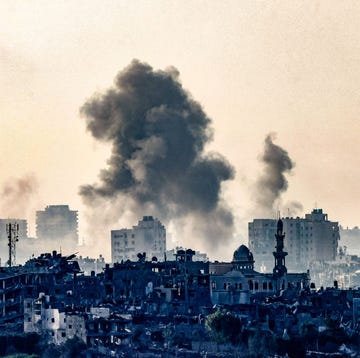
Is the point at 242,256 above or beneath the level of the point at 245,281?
above

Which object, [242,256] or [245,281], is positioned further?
[242,256]

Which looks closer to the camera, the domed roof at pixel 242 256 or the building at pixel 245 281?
the building at pixel 245 281

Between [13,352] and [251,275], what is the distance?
2565 cm

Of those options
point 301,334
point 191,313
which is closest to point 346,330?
point 301,334

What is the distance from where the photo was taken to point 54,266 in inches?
4717

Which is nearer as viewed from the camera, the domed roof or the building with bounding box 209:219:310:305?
the building with bounding box 209:219:310:305

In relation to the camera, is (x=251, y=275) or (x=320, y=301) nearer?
(x=320, y=301)

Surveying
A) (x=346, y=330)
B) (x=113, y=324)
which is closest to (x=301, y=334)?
(x=346, y=330)

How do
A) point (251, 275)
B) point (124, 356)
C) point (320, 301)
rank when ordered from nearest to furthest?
point (124, 356), point (320, 301), point (251, 275)

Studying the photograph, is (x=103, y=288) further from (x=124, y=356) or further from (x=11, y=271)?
(x=124, y=356)

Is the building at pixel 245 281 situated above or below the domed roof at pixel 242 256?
below

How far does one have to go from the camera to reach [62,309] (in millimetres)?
105375

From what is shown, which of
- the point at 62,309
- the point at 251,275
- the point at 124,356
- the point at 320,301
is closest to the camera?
the point at 124,356

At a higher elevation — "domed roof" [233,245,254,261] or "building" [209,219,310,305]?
"domed roof" [233,245,254,261]
